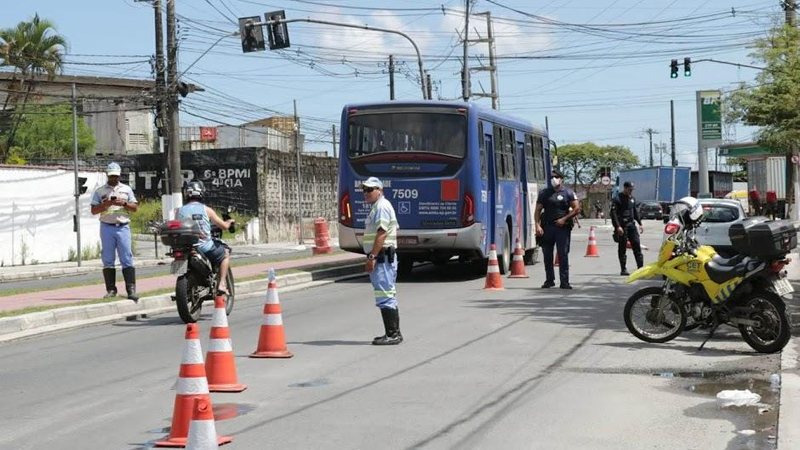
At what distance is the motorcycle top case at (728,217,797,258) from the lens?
33.6 feet

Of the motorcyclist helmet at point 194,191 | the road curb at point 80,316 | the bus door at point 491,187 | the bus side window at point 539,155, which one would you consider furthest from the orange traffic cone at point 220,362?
the bus side window at point 539,155

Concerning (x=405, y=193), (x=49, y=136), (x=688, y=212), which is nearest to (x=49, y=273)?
(x=405, y=193)

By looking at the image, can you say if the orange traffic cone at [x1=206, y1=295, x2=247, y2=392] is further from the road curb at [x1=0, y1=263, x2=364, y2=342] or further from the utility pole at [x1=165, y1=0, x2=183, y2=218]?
the utility pole at [x1=165, y1=0, x2=183, y2=218]

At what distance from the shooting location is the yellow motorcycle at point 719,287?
10.3 metres

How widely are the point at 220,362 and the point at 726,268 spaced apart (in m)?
5.07

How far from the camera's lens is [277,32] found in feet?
96.2

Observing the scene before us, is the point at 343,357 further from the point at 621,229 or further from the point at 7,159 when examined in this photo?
the point at 7,159

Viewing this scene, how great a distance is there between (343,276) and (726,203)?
8453mm

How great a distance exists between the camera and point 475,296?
1712 cm

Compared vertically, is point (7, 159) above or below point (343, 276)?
above

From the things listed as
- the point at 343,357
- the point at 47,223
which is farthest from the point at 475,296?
the point at 47,223

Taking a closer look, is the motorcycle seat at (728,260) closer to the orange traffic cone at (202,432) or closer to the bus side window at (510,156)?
the orange traffic cone at (202,432)

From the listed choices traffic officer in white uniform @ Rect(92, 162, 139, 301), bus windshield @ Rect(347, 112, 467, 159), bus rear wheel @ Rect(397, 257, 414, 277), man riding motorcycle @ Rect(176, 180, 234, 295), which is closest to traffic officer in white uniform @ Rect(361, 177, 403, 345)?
man riding motorcycle @ Rect(176, 180, 234, 295)

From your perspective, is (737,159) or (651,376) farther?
(737,159)
